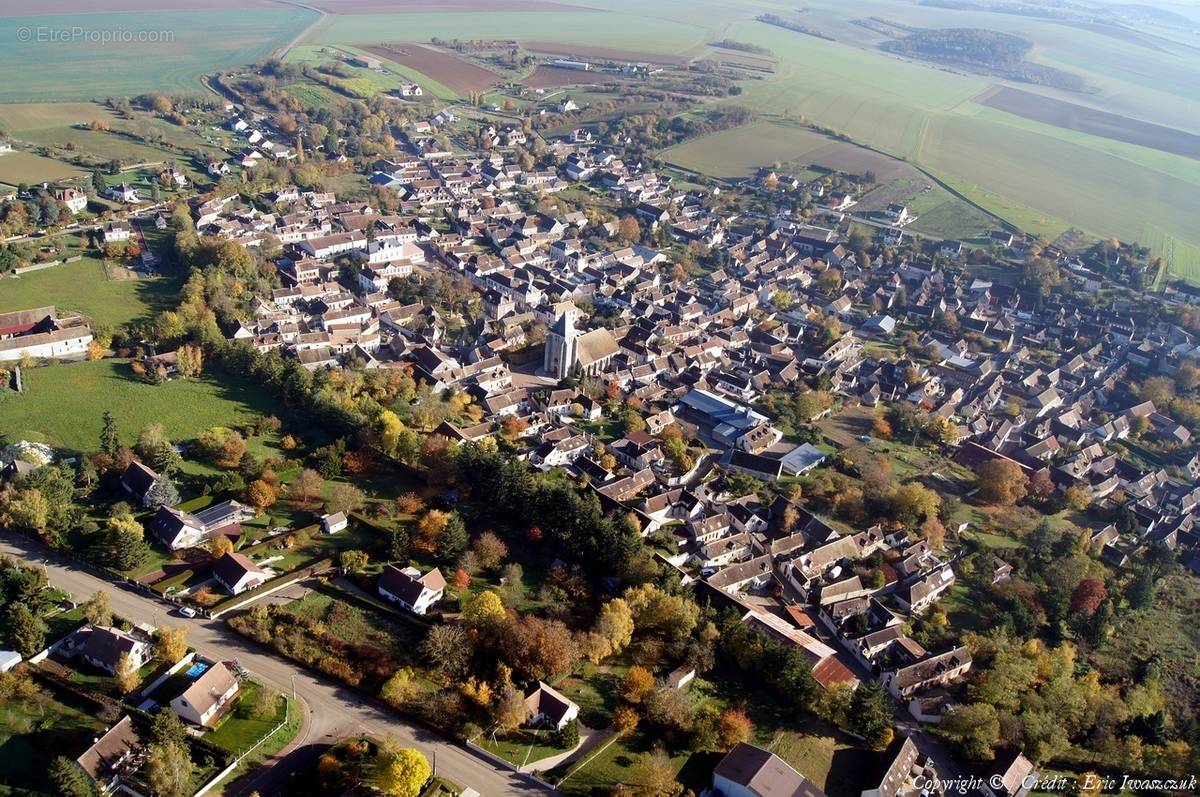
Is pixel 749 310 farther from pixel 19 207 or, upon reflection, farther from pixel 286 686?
pixel 19 207

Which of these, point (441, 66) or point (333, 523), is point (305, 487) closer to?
point (333, 523)

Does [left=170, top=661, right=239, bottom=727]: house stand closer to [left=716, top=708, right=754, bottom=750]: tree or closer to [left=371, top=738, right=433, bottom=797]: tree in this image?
[left=371, top=738, right=433, bottom=797]: tree

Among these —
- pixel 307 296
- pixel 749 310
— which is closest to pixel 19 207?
pixel 307 296

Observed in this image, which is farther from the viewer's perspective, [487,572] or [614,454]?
[614,454]

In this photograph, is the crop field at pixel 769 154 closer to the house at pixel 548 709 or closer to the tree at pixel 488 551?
the tree at pixel 488 551

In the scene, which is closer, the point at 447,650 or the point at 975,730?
the point at 975,730

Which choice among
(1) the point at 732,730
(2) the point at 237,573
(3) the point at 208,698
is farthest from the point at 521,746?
(2) the point at 237,573

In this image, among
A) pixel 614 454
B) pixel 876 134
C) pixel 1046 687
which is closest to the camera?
pixel 1046 687
